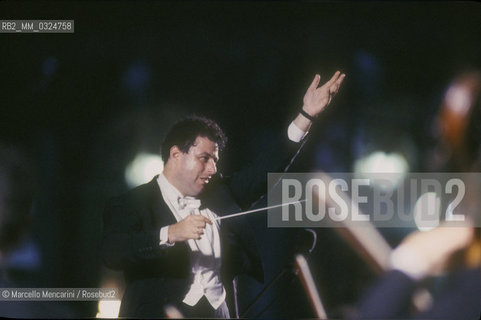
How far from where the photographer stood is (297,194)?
2729mm

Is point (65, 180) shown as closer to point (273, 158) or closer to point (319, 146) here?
point (273, 158)

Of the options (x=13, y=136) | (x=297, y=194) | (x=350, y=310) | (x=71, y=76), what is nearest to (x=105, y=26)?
(x=71, y=76)

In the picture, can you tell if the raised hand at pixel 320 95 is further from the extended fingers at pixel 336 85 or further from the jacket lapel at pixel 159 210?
the jacket lapel at pixel 159 210

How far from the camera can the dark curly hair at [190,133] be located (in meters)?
2.70

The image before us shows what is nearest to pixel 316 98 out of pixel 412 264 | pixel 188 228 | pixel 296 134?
pixel 296 134

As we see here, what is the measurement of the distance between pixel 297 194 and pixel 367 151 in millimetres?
386

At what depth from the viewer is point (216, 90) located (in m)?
2.77

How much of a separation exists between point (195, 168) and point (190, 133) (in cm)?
17

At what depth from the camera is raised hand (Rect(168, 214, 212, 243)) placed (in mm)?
2424

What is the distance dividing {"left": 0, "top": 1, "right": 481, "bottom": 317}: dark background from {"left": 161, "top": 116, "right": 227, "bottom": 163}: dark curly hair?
0.04m

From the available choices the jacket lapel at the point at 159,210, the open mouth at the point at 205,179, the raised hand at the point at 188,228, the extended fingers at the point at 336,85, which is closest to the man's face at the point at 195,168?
the open mouth at the point at 205,179

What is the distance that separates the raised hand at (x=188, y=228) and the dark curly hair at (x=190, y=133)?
0.38 m

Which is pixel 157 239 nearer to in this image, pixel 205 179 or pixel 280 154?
pixel 205 179

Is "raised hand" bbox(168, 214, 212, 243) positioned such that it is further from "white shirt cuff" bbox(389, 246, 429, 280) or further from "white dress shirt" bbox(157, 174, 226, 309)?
"white shirt cuff" bbox(389, 246, 429, 280)
